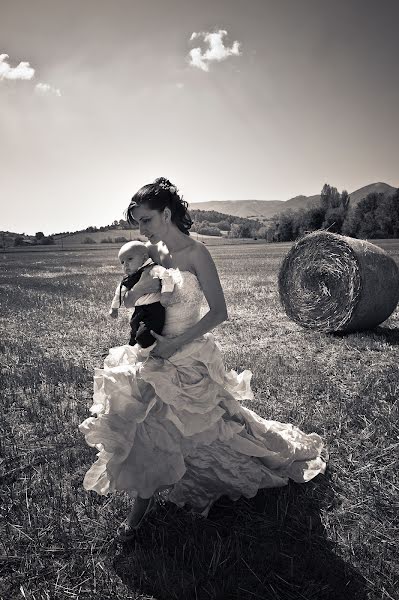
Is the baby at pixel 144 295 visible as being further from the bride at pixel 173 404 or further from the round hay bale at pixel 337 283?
the round hay bale at pixel 337 283

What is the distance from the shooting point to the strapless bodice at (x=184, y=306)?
8.43 feet

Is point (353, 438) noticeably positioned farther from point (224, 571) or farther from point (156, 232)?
point (156, 232)

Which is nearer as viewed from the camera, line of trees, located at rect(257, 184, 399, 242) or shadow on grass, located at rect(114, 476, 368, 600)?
shadow on grass, located at rect(114, 476, 368, 600)

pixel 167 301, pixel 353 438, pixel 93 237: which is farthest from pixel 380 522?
pixel 93 237

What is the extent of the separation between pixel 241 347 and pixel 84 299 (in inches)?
290

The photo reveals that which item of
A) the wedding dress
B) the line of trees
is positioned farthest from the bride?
the line of trees

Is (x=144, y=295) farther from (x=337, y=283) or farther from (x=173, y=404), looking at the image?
(x=337, y=283)

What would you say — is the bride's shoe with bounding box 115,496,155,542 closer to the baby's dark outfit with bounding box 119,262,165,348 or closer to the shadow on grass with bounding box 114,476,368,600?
the shadow on grass with bounding box 114,476,368,600

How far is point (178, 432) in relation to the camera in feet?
8.45

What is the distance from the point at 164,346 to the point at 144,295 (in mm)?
345

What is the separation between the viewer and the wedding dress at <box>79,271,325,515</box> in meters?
2.46

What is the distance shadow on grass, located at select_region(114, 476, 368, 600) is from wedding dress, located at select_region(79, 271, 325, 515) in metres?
0.14

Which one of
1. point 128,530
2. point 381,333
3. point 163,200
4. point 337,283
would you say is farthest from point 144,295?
point 381,333

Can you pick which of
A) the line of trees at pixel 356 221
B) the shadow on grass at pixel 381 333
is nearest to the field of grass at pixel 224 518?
the shadow on grass at pixel 381 333
